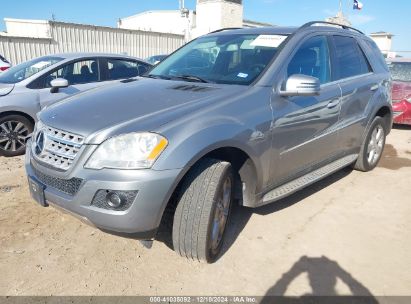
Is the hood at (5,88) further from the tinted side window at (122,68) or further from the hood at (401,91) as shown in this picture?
the hood at (401,91)

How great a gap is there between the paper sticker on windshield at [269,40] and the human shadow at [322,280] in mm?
1853

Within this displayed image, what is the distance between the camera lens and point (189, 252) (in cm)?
262

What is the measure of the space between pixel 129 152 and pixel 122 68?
4485mm

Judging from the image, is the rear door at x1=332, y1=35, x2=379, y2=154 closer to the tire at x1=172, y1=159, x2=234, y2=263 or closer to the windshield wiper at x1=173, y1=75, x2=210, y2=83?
the windshield wiper at x1=173, y1=75, x2=210, y2=83

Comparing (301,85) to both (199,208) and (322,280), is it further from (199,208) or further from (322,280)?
(322,280)

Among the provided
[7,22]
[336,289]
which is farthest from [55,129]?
[7,22]

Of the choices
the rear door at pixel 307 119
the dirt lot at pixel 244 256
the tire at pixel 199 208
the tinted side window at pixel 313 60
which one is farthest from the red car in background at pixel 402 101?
the tire at pixel 199 208

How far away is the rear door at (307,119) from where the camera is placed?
3.03 meters

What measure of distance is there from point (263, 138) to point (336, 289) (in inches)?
46.3

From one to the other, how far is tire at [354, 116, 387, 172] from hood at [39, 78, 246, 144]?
241 centimetres

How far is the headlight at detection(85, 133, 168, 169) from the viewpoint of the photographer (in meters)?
2.24

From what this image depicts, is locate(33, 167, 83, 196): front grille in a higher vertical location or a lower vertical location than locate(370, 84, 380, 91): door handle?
lower

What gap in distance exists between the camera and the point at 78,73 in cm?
586

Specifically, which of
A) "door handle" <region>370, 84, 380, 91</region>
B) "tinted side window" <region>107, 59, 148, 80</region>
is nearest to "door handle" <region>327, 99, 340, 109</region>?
"door handle" <region>370, 84, 380, 91</region>
